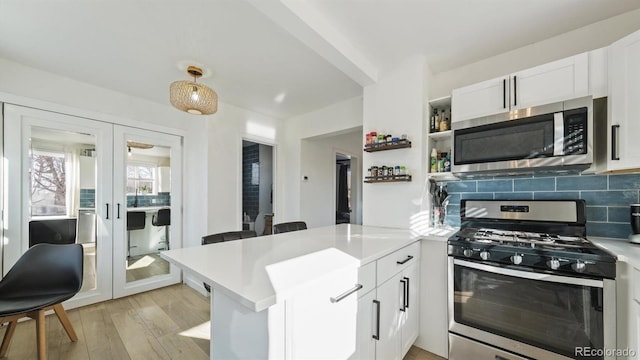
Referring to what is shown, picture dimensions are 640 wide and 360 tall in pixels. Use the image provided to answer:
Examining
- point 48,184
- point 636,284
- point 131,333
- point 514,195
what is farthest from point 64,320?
point 514,195

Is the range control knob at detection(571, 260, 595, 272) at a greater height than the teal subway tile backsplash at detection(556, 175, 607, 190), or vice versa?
the teal subway tile backsplash at detection(556, 175, 607, 190)

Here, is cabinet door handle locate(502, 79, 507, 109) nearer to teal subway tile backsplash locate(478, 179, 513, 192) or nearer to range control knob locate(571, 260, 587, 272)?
teal subway tile backsplash locate(478, 179, 513, 192)

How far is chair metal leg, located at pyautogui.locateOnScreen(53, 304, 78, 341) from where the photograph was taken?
6.27ft

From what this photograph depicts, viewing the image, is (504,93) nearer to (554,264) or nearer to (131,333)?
(554,264)

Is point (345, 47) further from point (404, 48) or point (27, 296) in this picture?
point (27, 296)

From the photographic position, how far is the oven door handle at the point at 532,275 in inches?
→ 49.6

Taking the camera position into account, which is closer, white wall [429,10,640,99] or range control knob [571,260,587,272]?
range control knob [571,260,587,272]

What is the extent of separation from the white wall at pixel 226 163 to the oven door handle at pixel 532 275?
2813mm

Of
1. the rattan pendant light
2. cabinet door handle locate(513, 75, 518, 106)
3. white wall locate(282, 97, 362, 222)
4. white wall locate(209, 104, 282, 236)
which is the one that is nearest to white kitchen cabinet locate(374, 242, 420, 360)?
cabinet door handle locate(513, 75, 518, 106)

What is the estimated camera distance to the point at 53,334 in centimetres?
211

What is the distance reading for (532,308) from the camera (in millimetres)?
1413

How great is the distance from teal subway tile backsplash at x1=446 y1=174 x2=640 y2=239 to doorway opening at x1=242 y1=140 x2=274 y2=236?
3.36m

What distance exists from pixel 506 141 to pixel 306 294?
5.81 ft

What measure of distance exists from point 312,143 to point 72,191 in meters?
3.01
